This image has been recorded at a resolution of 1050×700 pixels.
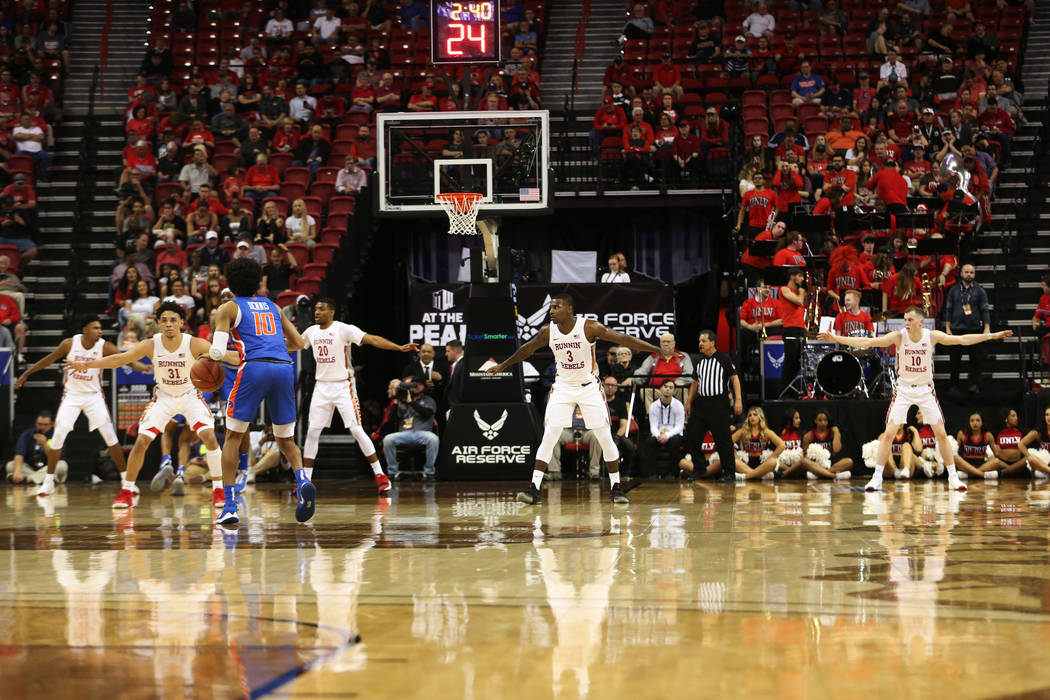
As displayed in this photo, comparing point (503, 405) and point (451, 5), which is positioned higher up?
point (451, 5)

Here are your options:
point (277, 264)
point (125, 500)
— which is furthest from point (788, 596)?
point (277, 264)

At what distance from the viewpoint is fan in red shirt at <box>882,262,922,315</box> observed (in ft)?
55.2

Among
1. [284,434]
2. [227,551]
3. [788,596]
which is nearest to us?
[788,596]

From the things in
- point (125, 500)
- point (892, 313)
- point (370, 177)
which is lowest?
point (125, 500)

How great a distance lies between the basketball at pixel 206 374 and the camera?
376 inches

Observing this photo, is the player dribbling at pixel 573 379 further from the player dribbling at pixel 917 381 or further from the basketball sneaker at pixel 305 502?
the player dribbling at pixel 917 381

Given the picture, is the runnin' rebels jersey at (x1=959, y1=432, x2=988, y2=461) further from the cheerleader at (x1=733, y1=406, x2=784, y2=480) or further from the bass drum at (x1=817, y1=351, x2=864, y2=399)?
the cheerleader at (x1=733, y1=406, x2=784, y2=480)

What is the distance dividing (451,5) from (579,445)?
5.69 meters

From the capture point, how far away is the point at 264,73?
915 inches

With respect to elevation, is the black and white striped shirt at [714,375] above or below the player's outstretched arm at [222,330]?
below

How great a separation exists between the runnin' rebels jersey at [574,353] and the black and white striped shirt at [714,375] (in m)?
3.88

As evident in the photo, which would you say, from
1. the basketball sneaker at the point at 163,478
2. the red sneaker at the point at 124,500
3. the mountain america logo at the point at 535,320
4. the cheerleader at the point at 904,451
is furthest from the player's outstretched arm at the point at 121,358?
the cheerleader at the point at 904,451

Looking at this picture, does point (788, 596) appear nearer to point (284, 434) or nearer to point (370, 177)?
point (284, 434)

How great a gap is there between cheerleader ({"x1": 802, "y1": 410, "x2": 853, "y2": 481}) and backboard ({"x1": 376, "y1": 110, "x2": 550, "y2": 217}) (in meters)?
4.35
